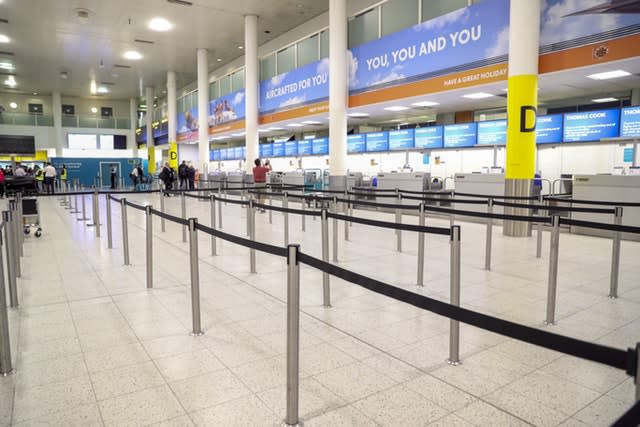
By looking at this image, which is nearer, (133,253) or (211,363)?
(211,363)

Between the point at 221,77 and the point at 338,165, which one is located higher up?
the point at 221,77

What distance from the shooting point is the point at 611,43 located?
8.01m

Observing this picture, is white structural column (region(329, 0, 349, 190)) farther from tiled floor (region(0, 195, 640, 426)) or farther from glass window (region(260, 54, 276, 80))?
tiled floor (region(0, 195, 640, 426))

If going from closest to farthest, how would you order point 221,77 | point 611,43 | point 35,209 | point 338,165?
1. point 611,43
2. point 35,209
3. point 338,165
4. point 221,77

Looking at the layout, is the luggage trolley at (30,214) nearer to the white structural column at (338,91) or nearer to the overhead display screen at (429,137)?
the white structural column at (338,91)

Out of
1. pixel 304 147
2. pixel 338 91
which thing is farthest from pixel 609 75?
pixel 304 147

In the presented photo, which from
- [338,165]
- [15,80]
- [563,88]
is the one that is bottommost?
[338,165]

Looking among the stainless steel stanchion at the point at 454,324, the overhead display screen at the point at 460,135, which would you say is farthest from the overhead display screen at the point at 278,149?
the stainless steel stanchion at the point at 454,324

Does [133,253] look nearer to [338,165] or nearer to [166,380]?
[166,380]

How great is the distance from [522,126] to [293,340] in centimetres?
797

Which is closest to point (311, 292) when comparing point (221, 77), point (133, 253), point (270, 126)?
point (133, 253)

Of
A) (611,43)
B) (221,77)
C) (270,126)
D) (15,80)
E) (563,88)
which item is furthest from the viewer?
(15,80)

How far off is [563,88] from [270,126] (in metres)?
11.8

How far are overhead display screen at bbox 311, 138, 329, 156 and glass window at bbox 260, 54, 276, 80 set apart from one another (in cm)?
354
